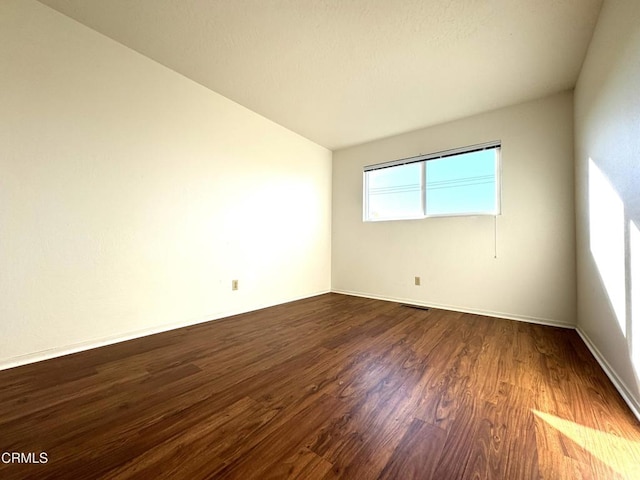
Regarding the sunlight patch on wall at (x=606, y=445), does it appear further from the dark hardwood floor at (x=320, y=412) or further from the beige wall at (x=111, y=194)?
the beige wall at (x=111, y=194)

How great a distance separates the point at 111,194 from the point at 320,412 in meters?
2.25

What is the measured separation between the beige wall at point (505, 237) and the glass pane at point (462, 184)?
14 centimetres

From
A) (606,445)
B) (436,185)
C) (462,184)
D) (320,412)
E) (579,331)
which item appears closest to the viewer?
(606,445)

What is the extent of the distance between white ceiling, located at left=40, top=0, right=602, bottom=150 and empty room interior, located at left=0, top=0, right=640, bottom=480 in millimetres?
21

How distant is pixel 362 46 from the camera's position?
207cm

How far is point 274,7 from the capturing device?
175 centimetres

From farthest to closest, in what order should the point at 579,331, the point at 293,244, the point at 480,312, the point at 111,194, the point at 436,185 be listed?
1. the point at 293,244
2. the point at 436,185
3. the point at 480,312
4. the point at 579,331
5. the point at 111,194

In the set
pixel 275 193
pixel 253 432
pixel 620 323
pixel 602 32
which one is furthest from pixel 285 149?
pixel 620 323

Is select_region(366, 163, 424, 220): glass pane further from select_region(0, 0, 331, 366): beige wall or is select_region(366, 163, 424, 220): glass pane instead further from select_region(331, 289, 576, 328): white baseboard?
select_region(0, 0, 331, 366): beige wall

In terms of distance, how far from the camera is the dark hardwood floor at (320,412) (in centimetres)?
95

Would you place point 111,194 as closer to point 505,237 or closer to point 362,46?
point 362,46

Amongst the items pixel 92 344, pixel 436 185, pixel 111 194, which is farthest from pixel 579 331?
pixel 111 194

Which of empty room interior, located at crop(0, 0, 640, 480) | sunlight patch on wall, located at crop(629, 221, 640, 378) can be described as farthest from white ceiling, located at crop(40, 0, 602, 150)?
sunlight patch on wall, located at crop(629, 221, 640, 378)

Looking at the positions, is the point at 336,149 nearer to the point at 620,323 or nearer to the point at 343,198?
the point at 343,198
